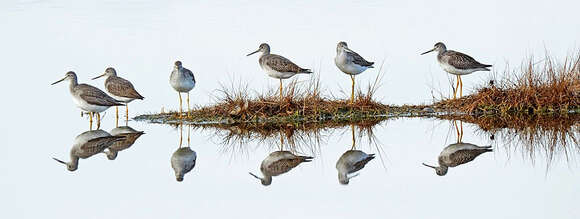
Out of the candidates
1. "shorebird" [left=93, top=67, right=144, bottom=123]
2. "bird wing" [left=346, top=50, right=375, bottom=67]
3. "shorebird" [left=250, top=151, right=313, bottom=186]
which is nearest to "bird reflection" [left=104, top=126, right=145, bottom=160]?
"shorebird" [left=93, top=67, right=144, bottom=123]

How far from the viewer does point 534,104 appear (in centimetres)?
1641

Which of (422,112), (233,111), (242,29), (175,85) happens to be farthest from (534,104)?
(242,29)

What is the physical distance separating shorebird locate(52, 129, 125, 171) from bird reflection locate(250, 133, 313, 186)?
8.01 feet

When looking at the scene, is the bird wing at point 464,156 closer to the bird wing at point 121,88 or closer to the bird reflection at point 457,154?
the bird reflection at point 457,154

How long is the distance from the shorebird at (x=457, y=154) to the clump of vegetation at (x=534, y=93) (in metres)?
2.75

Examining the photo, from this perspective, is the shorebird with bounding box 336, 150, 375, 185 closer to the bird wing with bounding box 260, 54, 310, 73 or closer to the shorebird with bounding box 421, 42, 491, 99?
the bird wing with bounding box 260, 54, 310, 73

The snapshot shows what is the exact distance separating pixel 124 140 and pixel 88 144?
1.81 feet

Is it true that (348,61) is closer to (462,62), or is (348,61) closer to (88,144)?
(462,62)

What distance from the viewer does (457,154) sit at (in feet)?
43.8

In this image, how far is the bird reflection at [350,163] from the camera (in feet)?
40.0

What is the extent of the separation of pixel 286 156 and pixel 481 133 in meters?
3.10

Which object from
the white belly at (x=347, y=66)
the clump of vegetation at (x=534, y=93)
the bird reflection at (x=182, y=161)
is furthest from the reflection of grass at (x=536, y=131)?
the bird reflection at (x=182, y=161)

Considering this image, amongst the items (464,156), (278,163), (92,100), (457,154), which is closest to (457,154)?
(457,154)

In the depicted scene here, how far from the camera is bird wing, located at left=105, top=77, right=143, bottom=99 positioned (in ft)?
57.6
